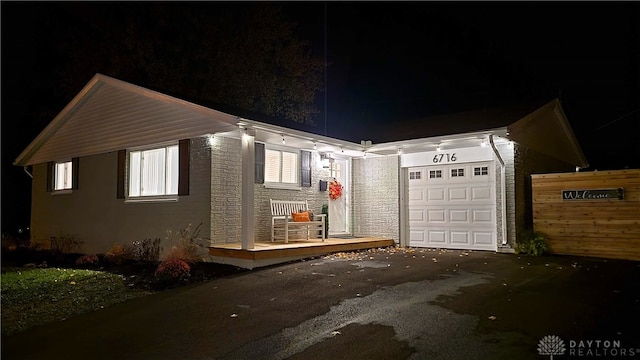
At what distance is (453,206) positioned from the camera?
11867 mm

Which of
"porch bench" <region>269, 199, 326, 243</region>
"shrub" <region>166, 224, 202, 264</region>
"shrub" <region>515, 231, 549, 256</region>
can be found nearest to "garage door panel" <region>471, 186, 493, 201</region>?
"shrub" <region>515, 231, 549, 256</region>

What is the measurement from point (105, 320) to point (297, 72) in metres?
17.2

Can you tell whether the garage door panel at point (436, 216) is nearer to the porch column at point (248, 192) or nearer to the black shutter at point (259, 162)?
the black shutter at point (259, 162)

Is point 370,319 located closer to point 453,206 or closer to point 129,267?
point 129,267

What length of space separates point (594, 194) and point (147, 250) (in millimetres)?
10487

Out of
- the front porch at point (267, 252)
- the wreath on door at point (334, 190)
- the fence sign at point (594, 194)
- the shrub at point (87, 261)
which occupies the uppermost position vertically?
the wreath on door at point (334, 190)

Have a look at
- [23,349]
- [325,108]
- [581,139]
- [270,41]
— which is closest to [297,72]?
[270,41]

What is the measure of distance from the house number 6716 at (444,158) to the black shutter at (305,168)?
11.2 ft

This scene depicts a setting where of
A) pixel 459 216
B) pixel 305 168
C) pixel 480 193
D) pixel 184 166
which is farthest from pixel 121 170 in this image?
pixel 480 193

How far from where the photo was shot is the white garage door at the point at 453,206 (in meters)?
11.3

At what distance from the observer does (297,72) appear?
2153 cm

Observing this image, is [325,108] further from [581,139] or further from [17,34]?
[17,34]

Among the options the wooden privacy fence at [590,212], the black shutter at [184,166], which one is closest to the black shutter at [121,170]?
the black shutter at [184,166]

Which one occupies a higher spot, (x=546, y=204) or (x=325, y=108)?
(x=325, y=108)
